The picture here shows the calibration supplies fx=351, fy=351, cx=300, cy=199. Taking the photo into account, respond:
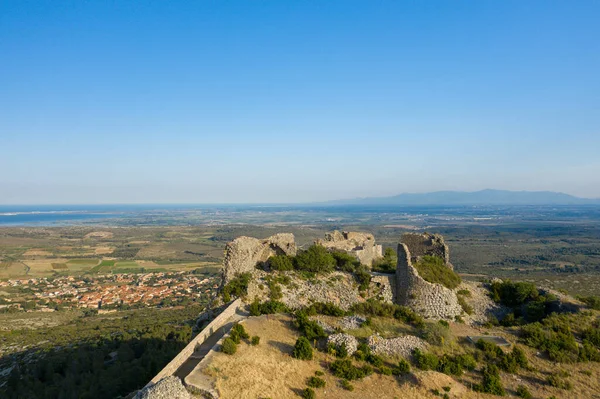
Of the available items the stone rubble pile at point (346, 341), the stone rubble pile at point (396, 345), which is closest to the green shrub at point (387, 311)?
the stone rubble pile at point (396, 345)

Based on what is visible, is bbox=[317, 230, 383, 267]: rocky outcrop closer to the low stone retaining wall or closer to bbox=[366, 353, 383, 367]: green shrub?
the low stone retaining wall

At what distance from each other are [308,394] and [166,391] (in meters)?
4.80

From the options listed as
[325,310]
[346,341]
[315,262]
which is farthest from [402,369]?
[315,262]

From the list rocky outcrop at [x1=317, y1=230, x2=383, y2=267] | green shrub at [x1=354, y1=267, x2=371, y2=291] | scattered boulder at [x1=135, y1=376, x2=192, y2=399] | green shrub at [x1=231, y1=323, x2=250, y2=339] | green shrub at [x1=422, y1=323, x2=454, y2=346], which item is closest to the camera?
scattered boulder at [x1=135, y1=376, x2=192, y2=399]

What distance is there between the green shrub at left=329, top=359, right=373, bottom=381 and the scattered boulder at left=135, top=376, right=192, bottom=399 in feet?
19.0

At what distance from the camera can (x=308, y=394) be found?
1239 cm

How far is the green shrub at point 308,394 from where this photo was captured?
40.4ft

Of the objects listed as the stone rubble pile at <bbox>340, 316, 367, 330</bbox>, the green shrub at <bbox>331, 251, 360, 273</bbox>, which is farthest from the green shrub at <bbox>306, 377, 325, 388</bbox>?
the green shrub at <bbox>331, 251, 360, 273</bbox>

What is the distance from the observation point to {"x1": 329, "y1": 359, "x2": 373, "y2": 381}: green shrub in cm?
1389

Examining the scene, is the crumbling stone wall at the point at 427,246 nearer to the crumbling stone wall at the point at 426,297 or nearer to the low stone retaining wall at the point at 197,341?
the crumbling stone wall at the point at 426,297

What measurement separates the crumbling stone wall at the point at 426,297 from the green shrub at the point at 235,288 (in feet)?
31.6

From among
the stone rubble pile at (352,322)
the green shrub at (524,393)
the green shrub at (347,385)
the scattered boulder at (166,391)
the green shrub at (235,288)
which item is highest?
the green shrub at (235,288)

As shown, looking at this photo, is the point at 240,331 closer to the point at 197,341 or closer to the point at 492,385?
the point at 197,341

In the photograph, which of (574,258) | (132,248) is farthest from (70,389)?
(132,248)
